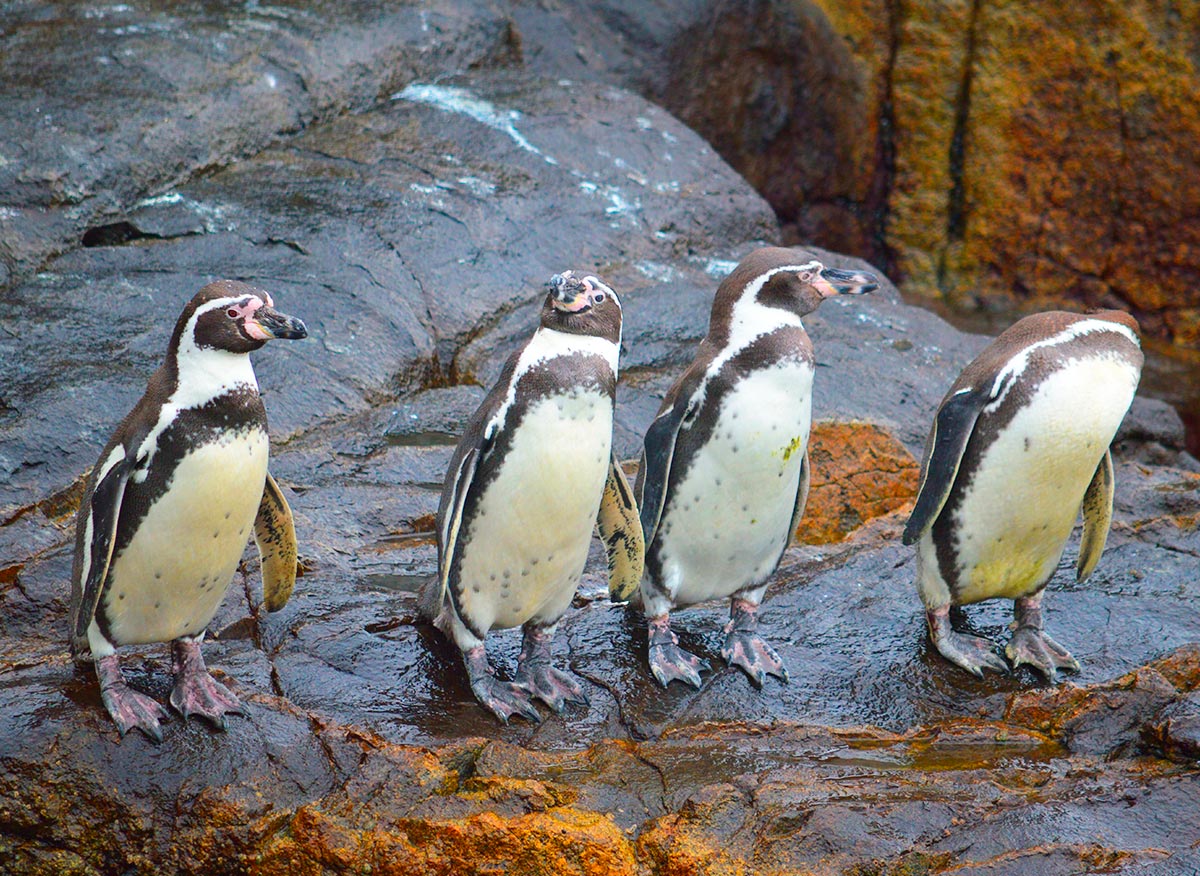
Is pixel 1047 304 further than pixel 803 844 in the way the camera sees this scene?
Yes

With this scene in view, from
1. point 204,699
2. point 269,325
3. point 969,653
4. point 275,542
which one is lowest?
point 969,653

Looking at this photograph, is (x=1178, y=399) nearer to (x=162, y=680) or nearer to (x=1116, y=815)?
(x=1116, y=815)

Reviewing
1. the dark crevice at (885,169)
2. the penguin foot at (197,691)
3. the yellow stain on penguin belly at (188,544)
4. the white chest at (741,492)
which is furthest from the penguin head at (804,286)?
the dark crevice at (885,169)

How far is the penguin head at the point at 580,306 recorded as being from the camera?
4.42 meters

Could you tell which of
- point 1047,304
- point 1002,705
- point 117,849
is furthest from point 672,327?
point 1047,304

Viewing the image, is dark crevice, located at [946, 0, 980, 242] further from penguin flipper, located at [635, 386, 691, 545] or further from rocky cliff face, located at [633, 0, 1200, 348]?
penguin flipper, located at [635, 386, 691, 545]

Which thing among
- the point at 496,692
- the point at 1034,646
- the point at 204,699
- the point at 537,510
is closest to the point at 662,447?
the point at 537,510

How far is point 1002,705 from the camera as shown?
486cm

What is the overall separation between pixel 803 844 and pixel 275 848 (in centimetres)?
152

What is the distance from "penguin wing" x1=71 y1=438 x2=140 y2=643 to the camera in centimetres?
412

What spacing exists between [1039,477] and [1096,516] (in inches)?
22.1

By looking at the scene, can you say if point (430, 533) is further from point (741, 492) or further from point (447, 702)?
point (741, 492)


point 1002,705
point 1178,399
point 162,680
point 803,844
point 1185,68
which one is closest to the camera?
point 803,844

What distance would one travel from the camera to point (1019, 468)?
4.91m
